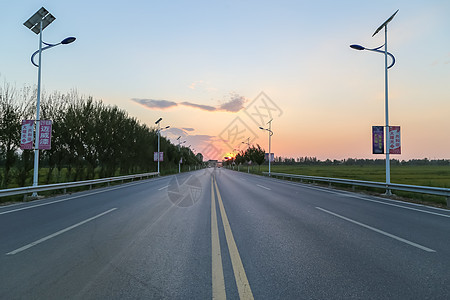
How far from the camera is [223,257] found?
408 cm

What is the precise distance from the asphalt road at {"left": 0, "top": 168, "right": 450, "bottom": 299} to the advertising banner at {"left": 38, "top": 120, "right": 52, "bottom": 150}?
6.79 meters

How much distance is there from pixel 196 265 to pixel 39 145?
13.5m

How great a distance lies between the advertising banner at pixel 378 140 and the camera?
14.5 m

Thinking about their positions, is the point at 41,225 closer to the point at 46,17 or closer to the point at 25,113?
the point at 46,17

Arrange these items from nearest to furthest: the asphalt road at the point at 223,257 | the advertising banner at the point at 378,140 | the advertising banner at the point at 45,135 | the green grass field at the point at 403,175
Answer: the asphalt road at the point at 223,257
the advertising banner at the point at 45,135
the advertising banner at the point at 378,140
the green grass field at the point at 403,175

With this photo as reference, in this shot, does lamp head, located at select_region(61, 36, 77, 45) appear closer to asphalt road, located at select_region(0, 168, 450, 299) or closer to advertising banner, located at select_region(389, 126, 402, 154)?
asphalt road, located at select_region(0, 168, 450, 299)

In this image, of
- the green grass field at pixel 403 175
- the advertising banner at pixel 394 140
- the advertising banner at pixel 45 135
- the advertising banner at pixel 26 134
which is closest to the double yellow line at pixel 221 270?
the advertising banner at pixel 45 135

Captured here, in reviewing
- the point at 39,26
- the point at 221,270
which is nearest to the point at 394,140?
the point at 221,270

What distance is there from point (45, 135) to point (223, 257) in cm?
1366

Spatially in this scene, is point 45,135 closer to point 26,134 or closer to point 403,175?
point 26,134

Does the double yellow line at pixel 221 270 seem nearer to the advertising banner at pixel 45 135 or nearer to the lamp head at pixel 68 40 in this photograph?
the advertising banner at pixel 45 135

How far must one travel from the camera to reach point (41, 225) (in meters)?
6.30

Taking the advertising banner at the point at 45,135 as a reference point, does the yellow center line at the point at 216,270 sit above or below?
below

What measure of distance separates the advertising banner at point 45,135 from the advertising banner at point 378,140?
62.2 feet
